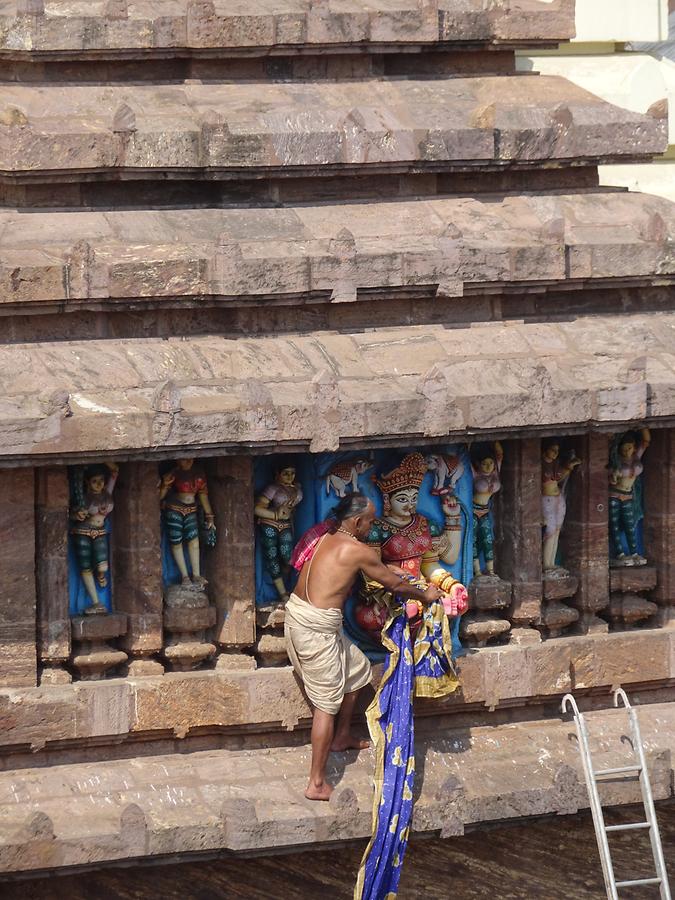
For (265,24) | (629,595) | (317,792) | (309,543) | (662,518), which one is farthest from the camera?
(629,595)

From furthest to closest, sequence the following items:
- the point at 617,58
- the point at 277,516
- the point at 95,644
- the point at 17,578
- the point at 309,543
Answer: the point at 617,58 < the point at 277,516 < the point at 95,644 < the point at 309,543 < the point at 17,578

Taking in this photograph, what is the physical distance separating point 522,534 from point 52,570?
3828mm


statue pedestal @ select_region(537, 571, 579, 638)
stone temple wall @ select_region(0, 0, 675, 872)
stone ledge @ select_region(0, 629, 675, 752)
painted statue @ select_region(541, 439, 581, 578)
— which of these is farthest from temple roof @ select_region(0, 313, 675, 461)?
stone ledge @ select_region(0, 629, 675, 752)

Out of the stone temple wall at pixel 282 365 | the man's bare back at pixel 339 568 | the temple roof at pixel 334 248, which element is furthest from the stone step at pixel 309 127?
the man's bare back at pixel 339 568

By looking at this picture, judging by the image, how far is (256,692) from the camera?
15.7m

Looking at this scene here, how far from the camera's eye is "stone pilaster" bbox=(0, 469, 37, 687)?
1502cm

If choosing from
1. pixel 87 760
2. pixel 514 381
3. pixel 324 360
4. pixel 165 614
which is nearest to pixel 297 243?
pixel 324 360

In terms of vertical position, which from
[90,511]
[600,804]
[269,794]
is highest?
[90,511]

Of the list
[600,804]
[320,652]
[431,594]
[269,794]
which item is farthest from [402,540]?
[600,804]

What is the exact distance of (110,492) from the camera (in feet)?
50.4

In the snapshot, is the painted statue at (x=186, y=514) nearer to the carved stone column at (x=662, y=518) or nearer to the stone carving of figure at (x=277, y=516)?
the stone carving of figure at (x=277, y=516)

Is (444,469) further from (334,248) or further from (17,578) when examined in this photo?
(17,578)

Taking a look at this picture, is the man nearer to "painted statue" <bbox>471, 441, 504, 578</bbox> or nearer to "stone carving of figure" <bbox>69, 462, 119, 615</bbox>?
"painted statue" <bbox>471, 441, 504, 578</bbox>

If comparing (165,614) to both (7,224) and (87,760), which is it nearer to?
(87,760)
